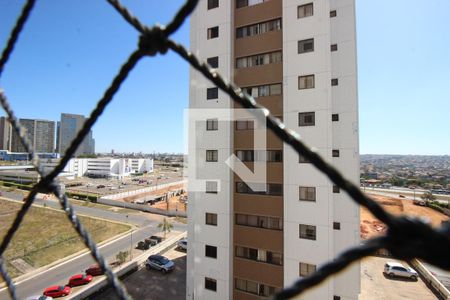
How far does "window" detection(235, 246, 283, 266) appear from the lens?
8.78 m

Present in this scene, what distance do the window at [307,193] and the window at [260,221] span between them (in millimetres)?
1220

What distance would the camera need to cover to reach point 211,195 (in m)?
9.52

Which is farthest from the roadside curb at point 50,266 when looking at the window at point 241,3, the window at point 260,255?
the window at point 241,3

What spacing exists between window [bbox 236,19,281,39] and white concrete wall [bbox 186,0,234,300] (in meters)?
0.56

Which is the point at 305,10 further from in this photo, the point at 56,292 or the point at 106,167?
the point at 106,167

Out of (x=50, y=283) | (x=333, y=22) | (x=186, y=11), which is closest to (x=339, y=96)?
(x=333, y=22)

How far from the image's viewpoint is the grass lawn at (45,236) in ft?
56.3

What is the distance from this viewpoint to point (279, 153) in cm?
897

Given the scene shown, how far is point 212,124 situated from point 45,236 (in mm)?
20572

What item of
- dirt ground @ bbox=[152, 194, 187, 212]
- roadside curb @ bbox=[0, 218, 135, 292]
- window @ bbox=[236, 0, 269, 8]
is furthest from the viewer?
dirt ground @ bbox=[152, 194, 187, 212]

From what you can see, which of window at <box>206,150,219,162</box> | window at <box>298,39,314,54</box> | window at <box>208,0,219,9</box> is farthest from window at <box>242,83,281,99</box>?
window at <box>208,0,219,9</box>

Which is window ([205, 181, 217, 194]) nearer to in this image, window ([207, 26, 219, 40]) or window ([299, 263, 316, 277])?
window ([299, 263, 316, 277])

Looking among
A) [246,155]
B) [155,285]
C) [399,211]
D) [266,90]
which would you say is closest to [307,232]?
[246,155]

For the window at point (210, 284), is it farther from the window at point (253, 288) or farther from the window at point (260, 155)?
the window at point (260, 155)
